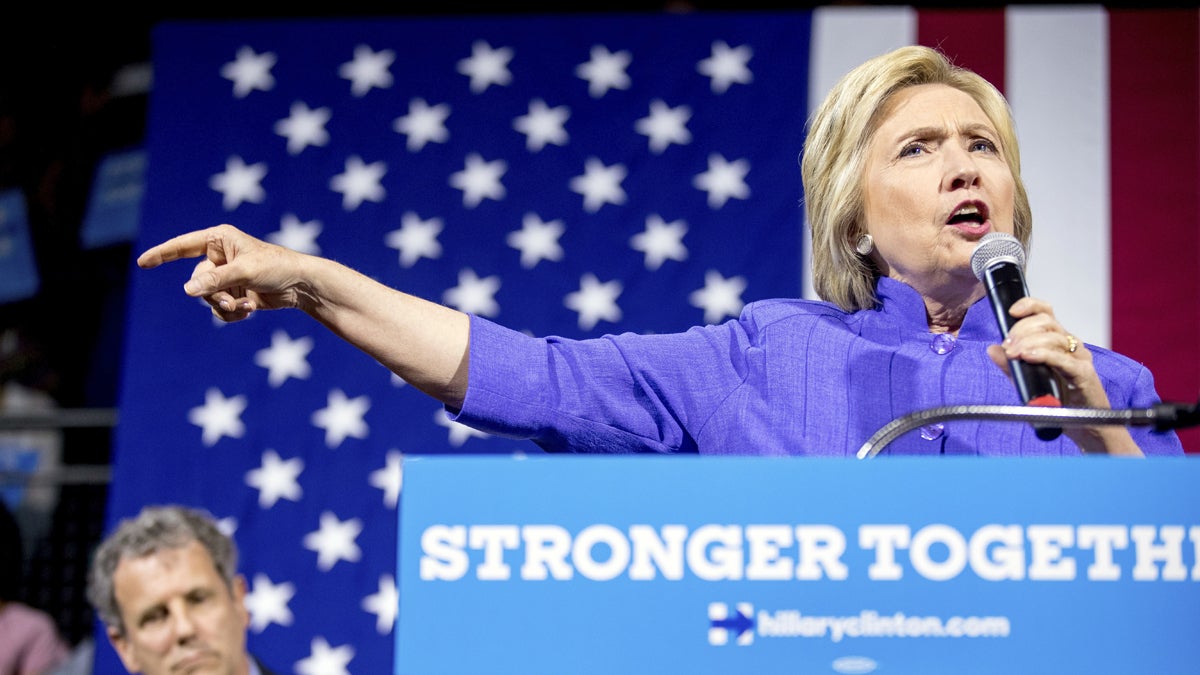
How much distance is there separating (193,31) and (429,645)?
325 cm

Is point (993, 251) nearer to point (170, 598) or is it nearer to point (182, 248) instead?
point (182, 248)

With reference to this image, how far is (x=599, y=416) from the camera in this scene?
1383 mm

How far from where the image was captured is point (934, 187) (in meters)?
1.51

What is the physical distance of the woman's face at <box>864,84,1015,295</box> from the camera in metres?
1.49

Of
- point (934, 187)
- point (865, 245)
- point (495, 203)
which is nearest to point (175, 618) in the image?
point (495, 203)

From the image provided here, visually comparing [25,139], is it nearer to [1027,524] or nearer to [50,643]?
[50,643]

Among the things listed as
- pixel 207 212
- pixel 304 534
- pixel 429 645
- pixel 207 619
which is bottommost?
pixel 429 645

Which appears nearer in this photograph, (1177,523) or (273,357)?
(1177,523)

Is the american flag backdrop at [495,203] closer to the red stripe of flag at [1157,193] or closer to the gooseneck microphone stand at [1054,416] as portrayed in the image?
the red stripe of flag at [1157,193]

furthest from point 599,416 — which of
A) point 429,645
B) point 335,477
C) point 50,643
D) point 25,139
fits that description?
point 25,139

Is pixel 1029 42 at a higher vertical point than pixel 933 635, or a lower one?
higher

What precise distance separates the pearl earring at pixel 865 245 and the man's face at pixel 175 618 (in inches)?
66.4

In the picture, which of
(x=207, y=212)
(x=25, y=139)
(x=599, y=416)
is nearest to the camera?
(x=599, y=416)

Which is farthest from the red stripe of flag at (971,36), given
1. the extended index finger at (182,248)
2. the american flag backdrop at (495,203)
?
the extended index finger at (182,248)
